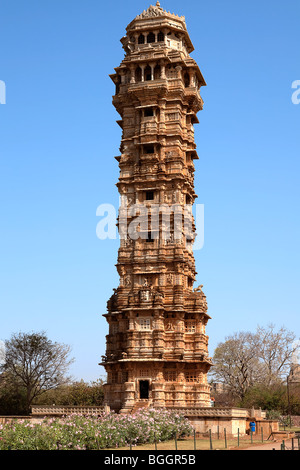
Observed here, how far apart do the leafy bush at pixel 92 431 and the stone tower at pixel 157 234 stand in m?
7.22

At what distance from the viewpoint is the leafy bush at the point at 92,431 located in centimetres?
2816

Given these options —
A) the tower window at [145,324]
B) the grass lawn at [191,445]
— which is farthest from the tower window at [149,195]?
the grass lawn at [191,445]

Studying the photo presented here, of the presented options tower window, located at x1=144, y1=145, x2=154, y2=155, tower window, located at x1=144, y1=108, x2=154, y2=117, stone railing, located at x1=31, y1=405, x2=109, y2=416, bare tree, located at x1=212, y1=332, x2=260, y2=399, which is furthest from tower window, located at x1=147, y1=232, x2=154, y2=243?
bare tree, located at x1=212, y1=332, x2=260, y2=399

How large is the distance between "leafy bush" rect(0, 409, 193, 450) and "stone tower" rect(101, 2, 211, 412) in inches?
284

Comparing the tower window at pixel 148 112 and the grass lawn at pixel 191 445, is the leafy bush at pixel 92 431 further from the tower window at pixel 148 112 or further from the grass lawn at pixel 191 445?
the tower window at pixel 148 112

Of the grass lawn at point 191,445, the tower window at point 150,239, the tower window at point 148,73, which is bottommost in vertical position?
the grass lawn at point 191,445

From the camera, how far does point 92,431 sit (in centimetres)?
3172

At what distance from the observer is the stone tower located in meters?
47.9

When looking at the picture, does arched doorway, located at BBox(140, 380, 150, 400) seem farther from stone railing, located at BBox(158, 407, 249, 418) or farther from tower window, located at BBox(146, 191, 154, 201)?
tower window, located at BBox(146, 191, 154, 201)

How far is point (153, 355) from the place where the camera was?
1877 inches

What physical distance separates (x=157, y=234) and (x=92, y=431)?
22.9 m

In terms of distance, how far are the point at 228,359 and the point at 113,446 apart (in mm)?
45434

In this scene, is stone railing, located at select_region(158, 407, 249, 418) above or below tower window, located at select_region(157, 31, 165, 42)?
below
